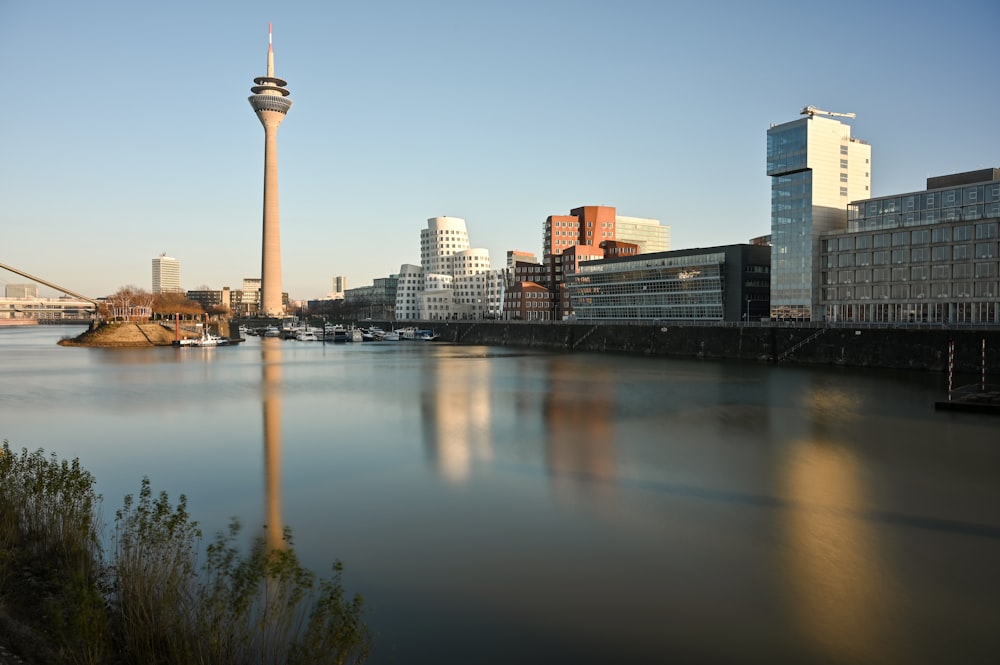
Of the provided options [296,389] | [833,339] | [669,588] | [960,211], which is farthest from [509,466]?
[960,211]

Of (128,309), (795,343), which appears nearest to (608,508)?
(795,343)

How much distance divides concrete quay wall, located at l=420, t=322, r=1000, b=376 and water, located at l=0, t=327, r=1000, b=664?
596 inches

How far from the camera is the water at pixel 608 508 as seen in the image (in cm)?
1064

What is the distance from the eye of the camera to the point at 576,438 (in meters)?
26.7

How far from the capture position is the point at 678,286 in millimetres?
106938

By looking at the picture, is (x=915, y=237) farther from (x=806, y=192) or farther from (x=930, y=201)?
(x=806, y=192)

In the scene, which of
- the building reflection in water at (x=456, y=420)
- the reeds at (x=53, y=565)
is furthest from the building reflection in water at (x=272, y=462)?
the building reflection in water at (x=456, y=420)

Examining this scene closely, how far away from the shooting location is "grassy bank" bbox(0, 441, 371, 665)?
26.0 ft

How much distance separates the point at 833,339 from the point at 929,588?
55.2 meters

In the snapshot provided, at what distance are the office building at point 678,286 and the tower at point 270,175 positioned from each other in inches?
3425

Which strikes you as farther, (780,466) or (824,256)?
(824,256)

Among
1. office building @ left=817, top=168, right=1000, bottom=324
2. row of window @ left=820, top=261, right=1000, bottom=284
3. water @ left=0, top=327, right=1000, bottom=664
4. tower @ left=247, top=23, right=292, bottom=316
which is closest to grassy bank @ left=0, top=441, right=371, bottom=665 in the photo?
water @ left=0, top=327, right=1000, bottom=664

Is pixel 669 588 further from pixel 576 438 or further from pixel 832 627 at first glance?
pixel 576 438

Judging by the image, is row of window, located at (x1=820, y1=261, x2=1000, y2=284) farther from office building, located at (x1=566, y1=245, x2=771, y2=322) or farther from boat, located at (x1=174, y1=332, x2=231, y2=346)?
boat, located at (x1=174, y1=332, x2=231, y2=346)
